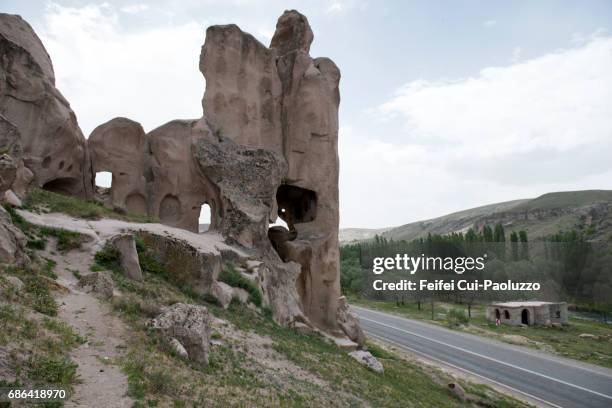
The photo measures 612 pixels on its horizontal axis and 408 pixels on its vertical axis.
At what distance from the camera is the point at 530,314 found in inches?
1953

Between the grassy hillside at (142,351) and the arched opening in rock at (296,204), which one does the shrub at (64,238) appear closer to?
the grassy hillside at (142,351)

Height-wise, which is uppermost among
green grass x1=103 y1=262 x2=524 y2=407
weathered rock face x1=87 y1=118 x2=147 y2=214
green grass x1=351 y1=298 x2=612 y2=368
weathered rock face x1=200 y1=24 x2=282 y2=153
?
weathered rock face x1=200 y1=24 x2=282 y2=153

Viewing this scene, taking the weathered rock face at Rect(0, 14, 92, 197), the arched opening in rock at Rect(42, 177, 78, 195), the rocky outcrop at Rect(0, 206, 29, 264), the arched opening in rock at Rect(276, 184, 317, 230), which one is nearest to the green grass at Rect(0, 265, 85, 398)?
the rocky outcrop at Rect(0, 206, 29, 264)

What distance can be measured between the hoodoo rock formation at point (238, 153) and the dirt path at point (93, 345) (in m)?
10.4

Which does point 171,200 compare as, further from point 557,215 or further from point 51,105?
point 557,215

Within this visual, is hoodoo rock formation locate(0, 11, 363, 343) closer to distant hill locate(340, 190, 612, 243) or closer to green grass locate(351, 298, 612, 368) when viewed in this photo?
green grass locate(351, 298, 612, 368)

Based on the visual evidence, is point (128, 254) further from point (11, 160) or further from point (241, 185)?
point (241, 185)

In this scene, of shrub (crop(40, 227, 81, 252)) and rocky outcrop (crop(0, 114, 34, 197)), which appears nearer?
rocky outcrop (crop(0, 114, 34, 197))

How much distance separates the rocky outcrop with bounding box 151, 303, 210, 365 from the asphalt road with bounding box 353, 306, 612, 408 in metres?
21.6

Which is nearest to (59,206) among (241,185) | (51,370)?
(241,185)

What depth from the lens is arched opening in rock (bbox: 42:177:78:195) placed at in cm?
2400

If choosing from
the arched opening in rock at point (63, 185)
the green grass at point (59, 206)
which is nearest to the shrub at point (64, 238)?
the green grass at point (59, 206)

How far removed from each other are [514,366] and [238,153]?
24.5m

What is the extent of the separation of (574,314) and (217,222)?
60.0 meters
